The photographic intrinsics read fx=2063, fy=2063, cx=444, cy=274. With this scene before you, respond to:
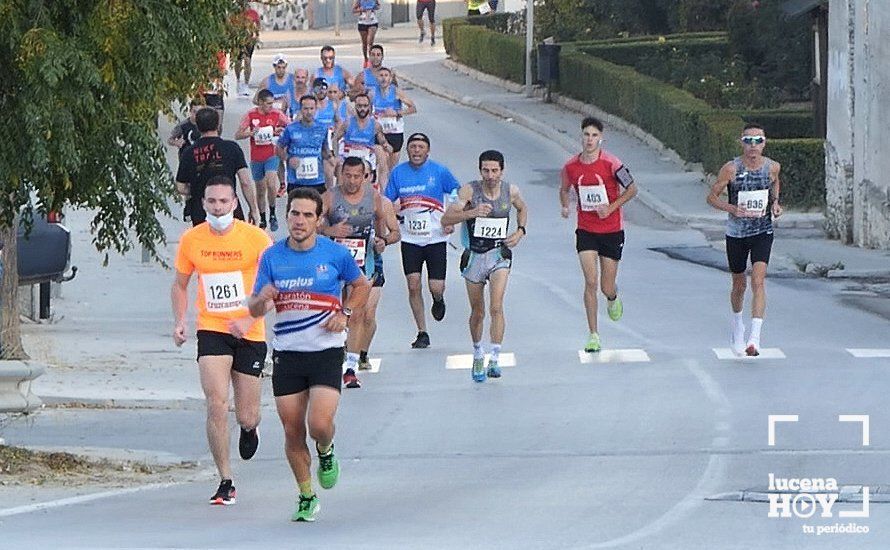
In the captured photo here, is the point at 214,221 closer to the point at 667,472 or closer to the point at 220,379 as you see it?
the point at 220,379

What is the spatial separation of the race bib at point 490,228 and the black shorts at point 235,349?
4.56 meters

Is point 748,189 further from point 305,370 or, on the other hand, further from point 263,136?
point 263,136

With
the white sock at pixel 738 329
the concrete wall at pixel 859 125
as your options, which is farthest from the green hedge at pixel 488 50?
the white sock at pixel 738 329

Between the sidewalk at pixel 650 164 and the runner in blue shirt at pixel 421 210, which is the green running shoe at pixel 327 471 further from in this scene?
the sidewalk at pixel 650 164

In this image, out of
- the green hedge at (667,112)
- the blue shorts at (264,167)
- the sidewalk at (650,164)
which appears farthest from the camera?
the green hedge at (667,112)

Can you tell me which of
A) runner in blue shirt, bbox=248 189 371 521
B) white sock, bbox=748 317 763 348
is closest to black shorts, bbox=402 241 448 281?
white sock, bbox=748 317 763 348

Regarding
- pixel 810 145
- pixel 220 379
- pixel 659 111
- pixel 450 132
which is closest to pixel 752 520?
pixel 220 379

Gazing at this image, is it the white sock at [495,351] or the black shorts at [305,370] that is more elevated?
the black shorts at [305,370]

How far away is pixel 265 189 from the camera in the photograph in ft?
85.0

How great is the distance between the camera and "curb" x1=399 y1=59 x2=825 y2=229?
28.1m

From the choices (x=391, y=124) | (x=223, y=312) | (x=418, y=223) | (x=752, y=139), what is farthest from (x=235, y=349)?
(x=391, y=124)

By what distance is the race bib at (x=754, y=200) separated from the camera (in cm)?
1703

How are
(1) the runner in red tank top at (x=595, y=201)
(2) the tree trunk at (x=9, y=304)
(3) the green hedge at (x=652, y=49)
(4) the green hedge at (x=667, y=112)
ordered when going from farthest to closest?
(3) the green hedge at (x=652, y=49) → (4) the green hedge at (x=667, y=112) → (1) the runner in red tank top at (x=595, y=201) → (2) the tree trunk at (x=9, y=304)

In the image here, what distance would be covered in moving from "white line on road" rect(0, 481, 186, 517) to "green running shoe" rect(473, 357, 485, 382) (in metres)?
4.02
